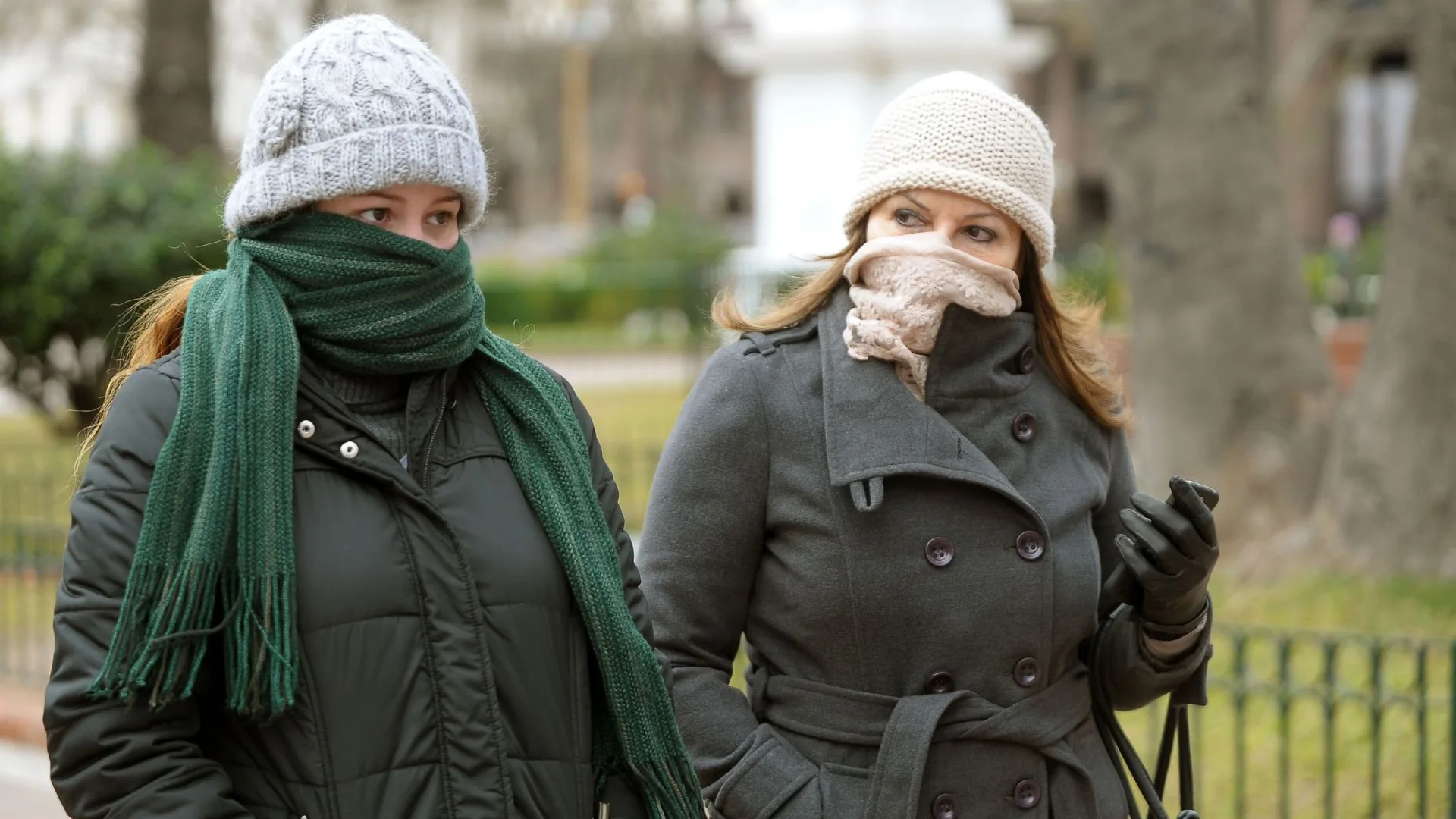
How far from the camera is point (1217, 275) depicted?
8.05 metres

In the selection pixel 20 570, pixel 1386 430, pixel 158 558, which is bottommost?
pixel 20 570

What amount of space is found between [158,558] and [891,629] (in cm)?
116

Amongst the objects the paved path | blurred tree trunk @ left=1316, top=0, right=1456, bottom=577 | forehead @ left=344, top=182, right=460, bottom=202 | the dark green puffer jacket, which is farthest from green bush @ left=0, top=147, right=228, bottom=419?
the dark green puffer jacket

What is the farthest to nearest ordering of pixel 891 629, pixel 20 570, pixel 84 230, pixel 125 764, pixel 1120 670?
pixel 84 230, pixel 20 570, pixel 1120 670, pixel 891 629, pixel 125 764

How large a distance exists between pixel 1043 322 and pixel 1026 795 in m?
0.82

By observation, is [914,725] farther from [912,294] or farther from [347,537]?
[347,537]

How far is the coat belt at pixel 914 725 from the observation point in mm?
2674

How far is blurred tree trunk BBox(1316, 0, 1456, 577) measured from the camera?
736 cm

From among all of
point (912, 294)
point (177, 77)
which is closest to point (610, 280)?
point (177, 77)

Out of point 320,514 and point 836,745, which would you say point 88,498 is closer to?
point 320,514

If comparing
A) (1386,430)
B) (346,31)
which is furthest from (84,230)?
(346,31)

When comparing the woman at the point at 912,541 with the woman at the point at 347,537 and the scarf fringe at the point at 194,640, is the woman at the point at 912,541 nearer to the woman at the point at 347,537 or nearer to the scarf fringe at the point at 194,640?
the woman at the point at 347,537

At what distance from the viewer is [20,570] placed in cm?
738

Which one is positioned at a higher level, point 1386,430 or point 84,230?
point 84,230
